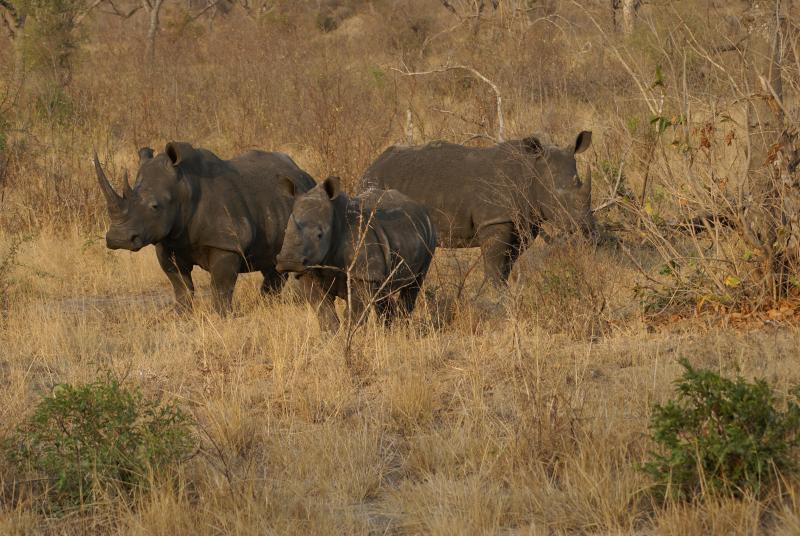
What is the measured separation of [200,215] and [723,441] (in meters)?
5.11

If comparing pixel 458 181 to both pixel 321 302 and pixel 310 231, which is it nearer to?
pixel 321 302

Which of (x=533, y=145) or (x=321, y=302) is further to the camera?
(x=533, y=145)

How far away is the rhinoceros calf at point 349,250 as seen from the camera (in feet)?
23.8

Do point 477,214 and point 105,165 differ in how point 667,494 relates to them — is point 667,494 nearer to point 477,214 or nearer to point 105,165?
point 477,214

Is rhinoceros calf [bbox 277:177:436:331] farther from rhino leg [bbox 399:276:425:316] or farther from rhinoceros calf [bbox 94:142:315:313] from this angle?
rhinoceros calf [bbox 94:142:315:313]

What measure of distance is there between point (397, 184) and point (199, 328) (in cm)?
282

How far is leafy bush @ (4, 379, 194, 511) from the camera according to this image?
4.75 m

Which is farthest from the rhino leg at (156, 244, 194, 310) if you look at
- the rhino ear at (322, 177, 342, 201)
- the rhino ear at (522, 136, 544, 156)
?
the rhino ear at (522, 136, 544, 156)

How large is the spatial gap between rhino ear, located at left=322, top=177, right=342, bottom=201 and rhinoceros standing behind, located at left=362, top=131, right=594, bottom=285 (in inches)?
75.5

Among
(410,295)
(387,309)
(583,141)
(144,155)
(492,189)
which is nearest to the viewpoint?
(387,309)

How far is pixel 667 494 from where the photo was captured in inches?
171

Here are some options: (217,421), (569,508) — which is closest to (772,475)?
(569,508)

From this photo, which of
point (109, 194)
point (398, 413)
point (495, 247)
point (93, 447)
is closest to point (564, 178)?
point (495, 247)

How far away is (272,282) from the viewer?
948cm
